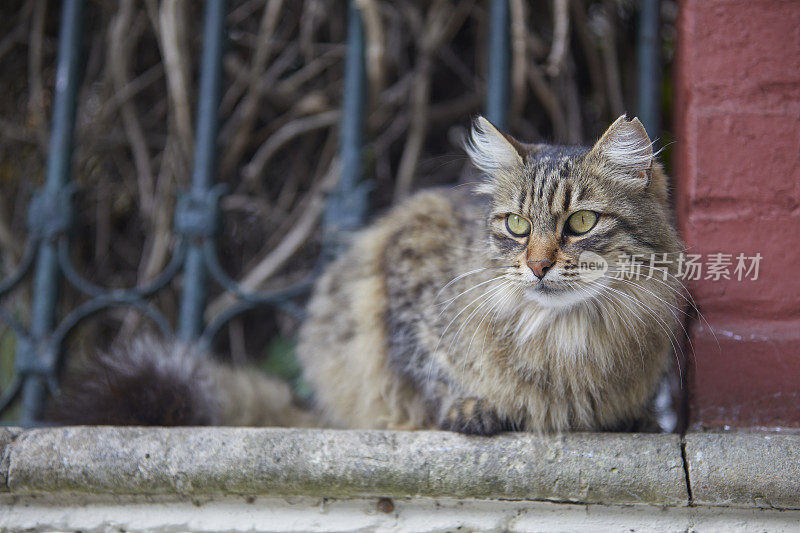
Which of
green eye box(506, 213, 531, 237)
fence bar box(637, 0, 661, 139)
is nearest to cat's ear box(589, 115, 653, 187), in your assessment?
green eye box(506, 213, 531, 237)

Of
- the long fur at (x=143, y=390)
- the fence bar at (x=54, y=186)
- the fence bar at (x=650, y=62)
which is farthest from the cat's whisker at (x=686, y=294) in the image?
the fence bar at (x=54, y=186)

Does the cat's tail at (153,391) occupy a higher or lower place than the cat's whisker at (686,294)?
lower

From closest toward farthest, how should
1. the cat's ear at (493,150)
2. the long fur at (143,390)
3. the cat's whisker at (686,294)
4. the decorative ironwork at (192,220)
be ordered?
the cat's whisker at (686,294)
the cat's ear at (493,150)
the long fur at (143,390)
the decorative ironwork at (192,220)

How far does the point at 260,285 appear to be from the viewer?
2998mm

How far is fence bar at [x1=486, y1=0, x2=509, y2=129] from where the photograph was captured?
2.28 metres

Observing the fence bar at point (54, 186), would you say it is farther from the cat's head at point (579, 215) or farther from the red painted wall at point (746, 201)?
the red painted wall at point (746, 201)

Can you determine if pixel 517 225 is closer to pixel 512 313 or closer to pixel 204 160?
pixel 512 313

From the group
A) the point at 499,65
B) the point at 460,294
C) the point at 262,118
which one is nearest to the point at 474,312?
the point at 460,294

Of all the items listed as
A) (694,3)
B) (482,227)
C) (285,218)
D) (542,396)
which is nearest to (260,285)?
(285,218)

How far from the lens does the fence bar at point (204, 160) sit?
2.34m

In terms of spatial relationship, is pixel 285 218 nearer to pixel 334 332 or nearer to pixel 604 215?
pixel 334 332

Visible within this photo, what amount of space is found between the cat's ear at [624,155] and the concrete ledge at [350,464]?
615 mm

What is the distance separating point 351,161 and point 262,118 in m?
0.99

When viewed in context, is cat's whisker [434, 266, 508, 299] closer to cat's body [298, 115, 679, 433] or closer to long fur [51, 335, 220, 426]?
cat's body [298, 115, 679, 433]
